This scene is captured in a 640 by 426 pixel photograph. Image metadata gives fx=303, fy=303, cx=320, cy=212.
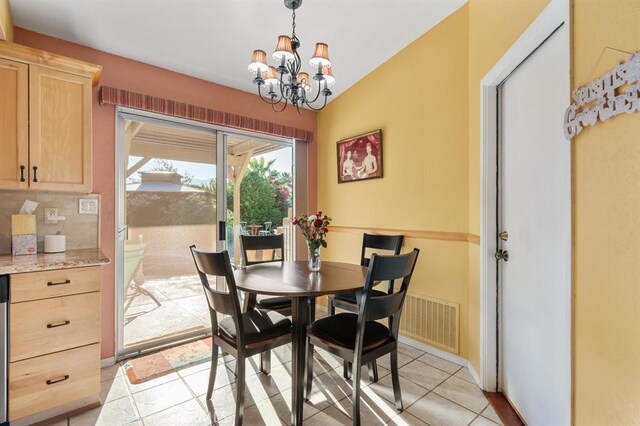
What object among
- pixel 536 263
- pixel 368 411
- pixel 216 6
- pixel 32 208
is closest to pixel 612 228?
pixel 536 263

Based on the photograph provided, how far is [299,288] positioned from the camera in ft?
5.80

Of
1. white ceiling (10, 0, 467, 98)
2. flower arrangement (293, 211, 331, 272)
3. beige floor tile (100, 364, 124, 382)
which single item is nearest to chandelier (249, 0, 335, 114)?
white ceiling (10, 0, 467, 98)

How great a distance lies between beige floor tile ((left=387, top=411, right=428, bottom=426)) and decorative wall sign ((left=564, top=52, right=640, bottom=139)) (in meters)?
1.68

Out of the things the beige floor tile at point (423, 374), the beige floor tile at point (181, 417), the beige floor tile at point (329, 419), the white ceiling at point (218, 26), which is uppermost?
the white ceiling at point (218, 26)

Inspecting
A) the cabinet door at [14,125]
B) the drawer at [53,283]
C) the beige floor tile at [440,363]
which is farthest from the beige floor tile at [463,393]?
the cabinet door at [14,125]

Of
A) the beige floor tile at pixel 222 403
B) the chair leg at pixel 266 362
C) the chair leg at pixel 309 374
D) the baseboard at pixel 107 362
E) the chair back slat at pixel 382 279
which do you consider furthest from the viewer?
the baseboard at pixel 107 362

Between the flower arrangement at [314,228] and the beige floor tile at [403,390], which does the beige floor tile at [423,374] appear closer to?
the beige floor tile at [403,390]

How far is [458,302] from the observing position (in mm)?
2480

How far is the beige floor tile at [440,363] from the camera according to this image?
239cm

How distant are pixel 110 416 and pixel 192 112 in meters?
2.41

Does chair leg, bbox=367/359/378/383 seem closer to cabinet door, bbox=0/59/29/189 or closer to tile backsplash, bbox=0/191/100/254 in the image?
tile backsplash, bbox=0/191/100/254

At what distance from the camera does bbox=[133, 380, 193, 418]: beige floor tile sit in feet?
6.27

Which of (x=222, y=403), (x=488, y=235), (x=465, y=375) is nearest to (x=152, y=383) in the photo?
(x=222, y=403)

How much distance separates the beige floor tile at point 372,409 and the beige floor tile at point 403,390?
5 centimetres
